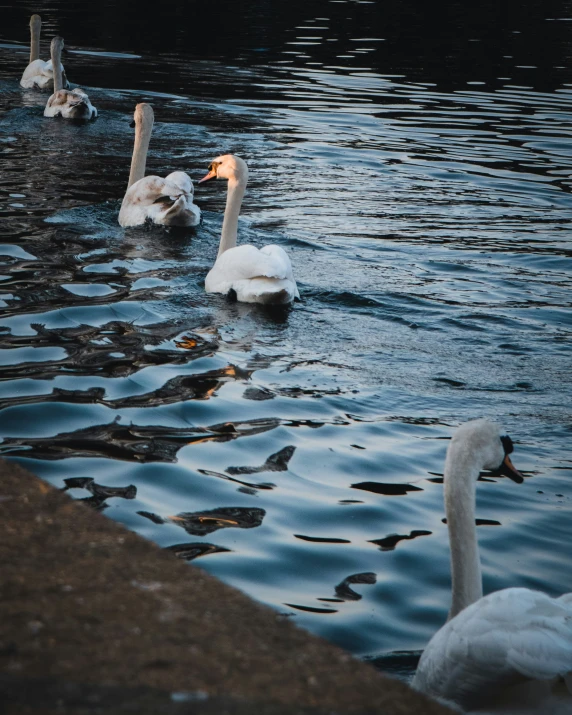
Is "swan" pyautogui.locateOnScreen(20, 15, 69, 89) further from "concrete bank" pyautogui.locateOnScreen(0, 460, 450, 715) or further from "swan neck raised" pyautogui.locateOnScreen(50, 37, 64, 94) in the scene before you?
"concrete bank" pyautogui.locateOnScreen(0, 460, 450, 715)

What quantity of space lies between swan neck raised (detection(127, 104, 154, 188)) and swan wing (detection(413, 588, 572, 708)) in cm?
1069

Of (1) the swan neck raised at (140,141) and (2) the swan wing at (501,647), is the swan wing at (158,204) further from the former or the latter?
(2) the swan wing at (501,647)

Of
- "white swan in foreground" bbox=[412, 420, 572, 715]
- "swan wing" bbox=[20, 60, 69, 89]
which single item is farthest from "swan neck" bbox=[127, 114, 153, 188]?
"white swan in foreground" bbox=[412, 420, 572, 715]

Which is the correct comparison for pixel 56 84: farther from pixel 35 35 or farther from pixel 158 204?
pixel 158 204

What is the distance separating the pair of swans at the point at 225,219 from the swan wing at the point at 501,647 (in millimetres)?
5822

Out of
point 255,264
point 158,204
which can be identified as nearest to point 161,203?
point 158,204

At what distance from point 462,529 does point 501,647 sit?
3.41 ft

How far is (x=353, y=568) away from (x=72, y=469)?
69.7 inches

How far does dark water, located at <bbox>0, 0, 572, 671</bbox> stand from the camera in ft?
17.1

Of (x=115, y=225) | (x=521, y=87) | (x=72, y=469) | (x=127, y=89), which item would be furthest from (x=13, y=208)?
(x=521, y=87)

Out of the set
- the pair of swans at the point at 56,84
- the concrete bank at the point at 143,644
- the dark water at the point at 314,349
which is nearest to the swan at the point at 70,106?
the pair of swans at the point at 56,84

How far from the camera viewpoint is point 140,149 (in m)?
13.4

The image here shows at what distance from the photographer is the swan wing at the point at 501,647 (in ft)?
10.6

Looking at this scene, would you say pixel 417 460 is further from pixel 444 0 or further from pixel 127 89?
pixel 444 0
